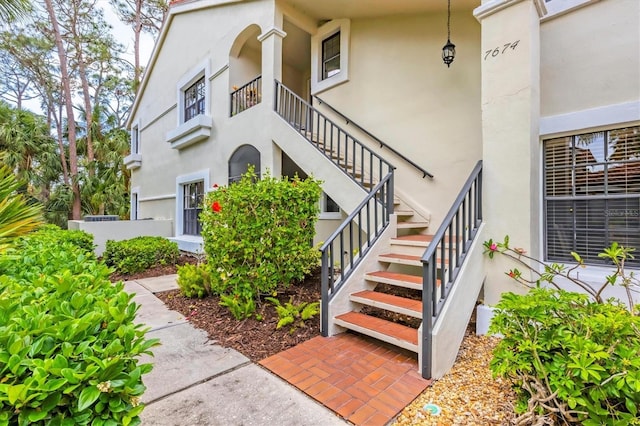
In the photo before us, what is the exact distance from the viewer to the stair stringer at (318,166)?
17.0ft

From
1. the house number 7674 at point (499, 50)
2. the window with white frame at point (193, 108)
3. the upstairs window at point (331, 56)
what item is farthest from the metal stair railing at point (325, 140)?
the window with white frame at point (193, 108)

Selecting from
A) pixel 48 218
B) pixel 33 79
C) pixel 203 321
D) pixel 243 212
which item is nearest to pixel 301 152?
pixel 243 212

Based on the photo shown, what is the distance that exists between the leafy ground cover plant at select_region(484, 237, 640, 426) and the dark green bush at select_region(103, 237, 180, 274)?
7755mm

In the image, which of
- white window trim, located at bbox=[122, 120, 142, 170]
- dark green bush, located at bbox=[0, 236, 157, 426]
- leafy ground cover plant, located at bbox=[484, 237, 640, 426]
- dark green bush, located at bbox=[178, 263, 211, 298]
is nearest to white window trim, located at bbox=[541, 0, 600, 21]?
leafy ground cover plant, located at bbox=[484, 237, 640, 426]

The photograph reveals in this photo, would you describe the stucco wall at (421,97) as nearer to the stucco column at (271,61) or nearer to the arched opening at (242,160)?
the stucco column at (271,61)

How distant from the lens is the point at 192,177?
31.7ft

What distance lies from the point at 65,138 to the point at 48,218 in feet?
23.7

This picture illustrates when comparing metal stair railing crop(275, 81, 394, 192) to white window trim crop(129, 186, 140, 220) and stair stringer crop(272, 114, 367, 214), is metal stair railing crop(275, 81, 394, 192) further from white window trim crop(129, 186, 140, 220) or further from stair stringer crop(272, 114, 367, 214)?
white window trim crop(129, 186, 140, 220)

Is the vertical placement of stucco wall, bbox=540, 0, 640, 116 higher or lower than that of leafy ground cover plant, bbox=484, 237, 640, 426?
higher

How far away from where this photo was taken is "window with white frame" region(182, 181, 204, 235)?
977 cm

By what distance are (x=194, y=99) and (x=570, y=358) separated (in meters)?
11.1

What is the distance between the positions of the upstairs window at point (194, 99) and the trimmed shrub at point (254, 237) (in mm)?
6591

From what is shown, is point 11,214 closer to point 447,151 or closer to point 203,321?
point 203,321

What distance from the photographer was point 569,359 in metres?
1.96
